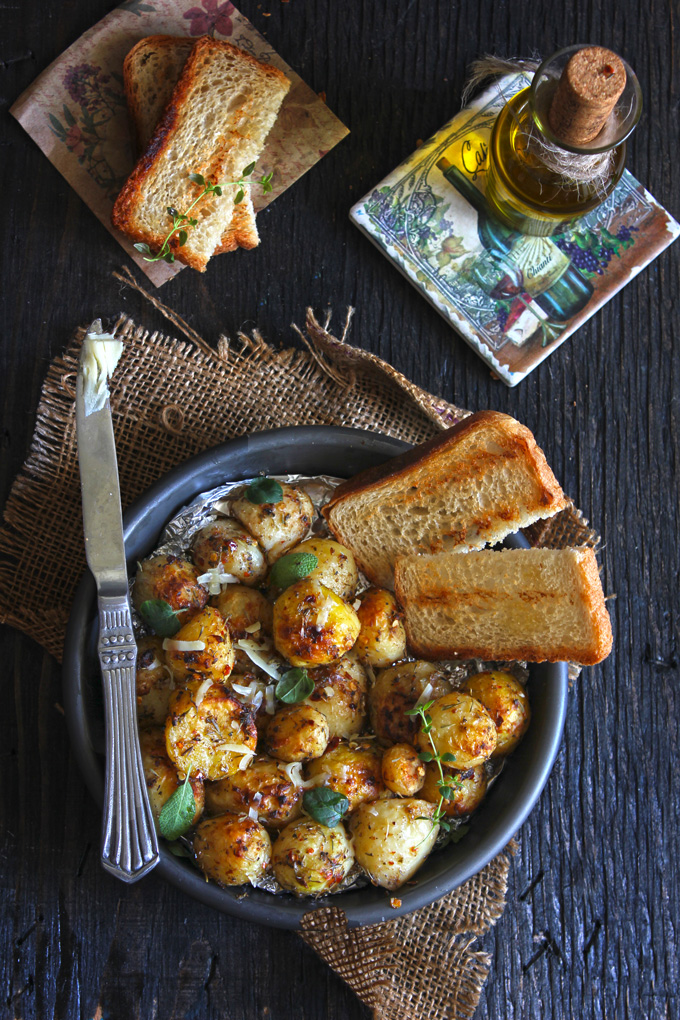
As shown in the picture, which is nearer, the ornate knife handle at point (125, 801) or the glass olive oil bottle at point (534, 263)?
the ornate knife handle at point (125, 801)

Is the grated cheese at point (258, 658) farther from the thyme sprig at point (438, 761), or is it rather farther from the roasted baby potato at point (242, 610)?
the thyme sprig at point (438, 761)

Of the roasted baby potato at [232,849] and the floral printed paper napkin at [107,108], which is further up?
the floral printed paper napkin at [107,108]

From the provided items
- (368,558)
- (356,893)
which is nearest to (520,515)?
(368,558)

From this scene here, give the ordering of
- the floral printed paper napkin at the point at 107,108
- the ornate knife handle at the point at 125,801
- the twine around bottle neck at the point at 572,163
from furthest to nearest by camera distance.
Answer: the floral printed paper napkin at the point at 107,108 → the twine around bottle neck at the point at 572,163 → the ornate knife handle at the point at 125,801

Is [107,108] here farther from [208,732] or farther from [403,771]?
[403,771]

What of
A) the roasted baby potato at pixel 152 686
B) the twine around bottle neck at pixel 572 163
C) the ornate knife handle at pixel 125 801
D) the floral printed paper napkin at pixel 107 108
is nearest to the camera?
the ornate knife handle at pixel 125 801

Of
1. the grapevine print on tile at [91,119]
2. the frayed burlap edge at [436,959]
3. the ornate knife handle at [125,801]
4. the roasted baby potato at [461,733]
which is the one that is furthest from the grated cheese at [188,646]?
the grapevine print on tile at [91,119]
